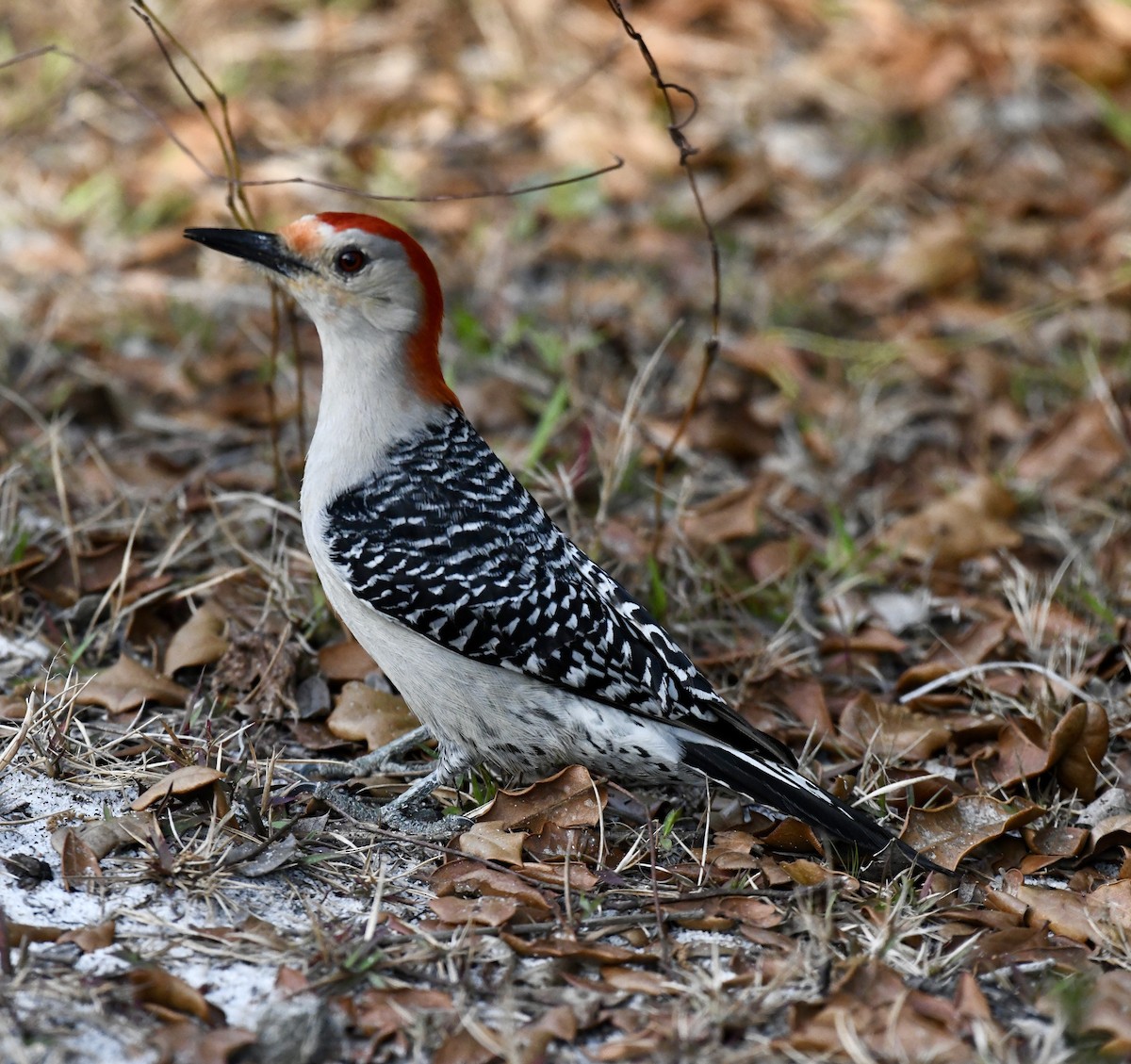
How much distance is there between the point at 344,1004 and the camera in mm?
3186

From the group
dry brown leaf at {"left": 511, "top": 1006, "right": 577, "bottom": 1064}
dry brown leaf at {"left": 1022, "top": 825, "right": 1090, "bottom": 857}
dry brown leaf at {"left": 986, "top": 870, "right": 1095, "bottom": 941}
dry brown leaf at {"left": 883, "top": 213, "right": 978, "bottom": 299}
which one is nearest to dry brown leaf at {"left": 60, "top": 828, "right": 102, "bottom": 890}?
dry brown leaf at {"left": 511, "top": 1006, "right": 577, "bottom": 1064}

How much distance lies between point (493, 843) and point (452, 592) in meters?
0.73

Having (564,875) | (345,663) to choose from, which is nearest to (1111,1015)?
(564,875)

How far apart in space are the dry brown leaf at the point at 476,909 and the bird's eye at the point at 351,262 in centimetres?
189

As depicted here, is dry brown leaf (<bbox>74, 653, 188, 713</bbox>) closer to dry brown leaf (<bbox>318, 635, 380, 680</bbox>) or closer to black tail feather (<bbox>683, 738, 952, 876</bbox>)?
dry brown leaf (<bbox>318, 635, 380, 680</bbox>)

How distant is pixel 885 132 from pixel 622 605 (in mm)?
5530

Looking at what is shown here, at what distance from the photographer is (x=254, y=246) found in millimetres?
4215

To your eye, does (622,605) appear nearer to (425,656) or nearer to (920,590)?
(425,656)

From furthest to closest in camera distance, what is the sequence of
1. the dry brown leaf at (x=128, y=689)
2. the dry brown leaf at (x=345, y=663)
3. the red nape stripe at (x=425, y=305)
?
the dry brown leaf at (x=345, y=663) < the dry brown leaf at (x=128, y=689) < the red nape stripe at (x=425, y=305)

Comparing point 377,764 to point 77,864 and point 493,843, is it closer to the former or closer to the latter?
point 493,843

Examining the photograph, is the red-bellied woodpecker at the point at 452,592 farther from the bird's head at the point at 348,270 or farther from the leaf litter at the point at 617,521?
the leaf litter at the point at 617,521

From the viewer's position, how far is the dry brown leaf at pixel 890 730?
4.52 metres

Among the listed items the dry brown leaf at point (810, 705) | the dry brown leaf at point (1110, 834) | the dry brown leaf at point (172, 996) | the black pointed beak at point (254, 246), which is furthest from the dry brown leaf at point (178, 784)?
the dry brown leaf at point (1110, 834)

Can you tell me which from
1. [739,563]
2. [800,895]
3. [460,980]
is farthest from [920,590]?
[460,980]
